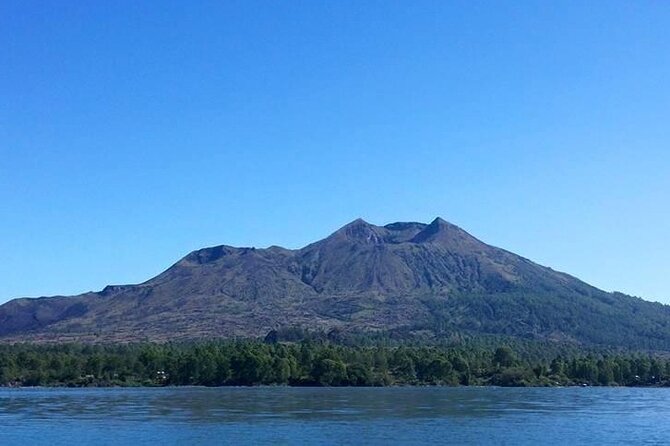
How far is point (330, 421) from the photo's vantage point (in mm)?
85688

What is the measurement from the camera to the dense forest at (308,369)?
173 m

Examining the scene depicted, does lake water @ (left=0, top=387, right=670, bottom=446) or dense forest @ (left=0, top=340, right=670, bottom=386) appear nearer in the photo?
lake water @ (left=0, top=387, right=670, bottom=446)

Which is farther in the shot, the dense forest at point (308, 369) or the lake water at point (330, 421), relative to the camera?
the dense forest at point (308, 369)

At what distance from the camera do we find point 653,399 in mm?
132250

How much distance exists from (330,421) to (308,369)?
91187 millimetres

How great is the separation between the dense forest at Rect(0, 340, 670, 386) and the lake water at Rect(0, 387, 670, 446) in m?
46.5

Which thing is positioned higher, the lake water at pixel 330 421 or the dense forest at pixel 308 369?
the dense forest at pixel 308 369

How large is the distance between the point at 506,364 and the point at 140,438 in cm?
12883

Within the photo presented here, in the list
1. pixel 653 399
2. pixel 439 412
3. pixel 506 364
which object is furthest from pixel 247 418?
pixel 506 364

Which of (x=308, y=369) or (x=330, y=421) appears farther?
(x=308, y=369)

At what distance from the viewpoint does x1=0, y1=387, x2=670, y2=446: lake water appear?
236 feet

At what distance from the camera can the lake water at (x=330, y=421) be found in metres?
72.0

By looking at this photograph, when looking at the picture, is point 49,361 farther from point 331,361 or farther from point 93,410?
point 93,410

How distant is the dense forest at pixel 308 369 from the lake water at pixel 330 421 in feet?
152
